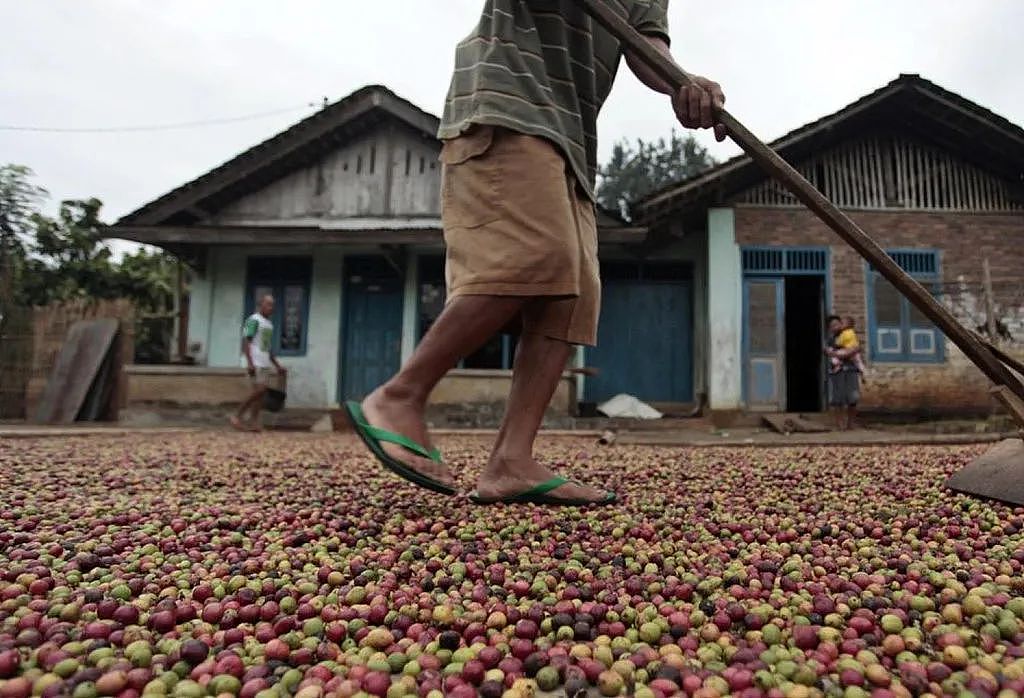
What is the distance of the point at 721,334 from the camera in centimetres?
911

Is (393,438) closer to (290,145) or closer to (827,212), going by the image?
(827,212)

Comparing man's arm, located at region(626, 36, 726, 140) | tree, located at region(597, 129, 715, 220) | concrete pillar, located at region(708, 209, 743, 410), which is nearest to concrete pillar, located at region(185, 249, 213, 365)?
concrete pillar, located at region(708, 209, 743, 410)

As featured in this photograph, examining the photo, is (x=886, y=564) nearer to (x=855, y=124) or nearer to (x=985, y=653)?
(x=985, y=653)

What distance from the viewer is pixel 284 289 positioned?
33.5 ft

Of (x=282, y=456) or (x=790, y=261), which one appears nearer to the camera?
(x=282, y=456)

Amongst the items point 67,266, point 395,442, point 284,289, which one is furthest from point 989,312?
point 67,266

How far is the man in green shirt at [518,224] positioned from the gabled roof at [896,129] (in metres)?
7.04

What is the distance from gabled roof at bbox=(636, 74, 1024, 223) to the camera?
8.64 m

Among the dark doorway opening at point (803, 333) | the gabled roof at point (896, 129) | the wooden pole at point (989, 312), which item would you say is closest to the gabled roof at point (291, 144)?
the gabled roof at point (896, 129)

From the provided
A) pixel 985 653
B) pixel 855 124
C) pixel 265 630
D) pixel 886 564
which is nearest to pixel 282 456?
pixel 265 630

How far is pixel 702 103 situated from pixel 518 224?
2.08ft

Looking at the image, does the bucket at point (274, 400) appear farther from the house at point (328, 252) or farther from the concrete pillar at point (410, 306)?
the concrete pillar at point (410, 306)

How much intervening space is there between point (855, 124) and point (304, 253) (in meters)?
7.72

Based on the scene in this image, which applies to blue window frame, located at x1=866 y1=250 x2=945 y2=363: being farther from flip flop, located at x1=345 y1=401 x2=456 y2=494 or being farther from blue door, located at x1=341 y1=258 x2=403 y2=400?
flip flop, located at x1=345 y1=401 x2=456 y2=494
